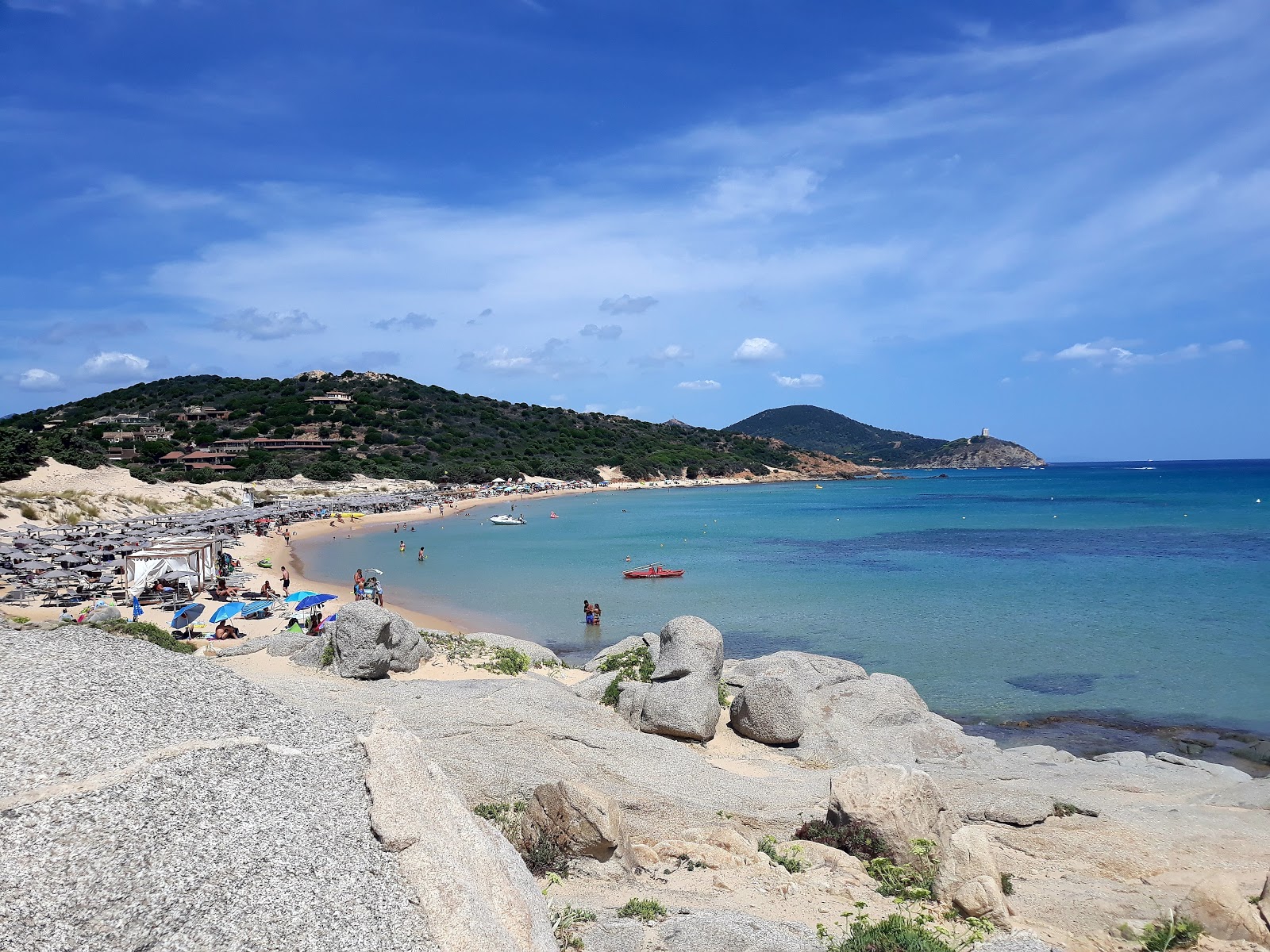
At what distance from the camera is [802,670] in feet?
58.1

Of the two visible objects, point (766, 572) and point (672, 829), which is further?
point (766, 572)

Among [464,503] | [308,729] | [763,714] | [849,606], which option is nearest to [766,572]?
[849,606]

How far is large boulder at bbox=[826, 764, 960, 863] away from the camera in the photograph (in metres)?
8.92

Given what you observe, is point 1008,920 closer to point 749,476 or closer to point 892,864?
point 892,864

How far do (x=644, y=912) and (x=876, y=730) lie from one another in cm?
872

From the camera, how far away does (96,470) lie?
5916cm

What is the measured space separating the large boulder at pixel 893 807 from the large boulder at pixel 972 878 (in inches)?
16.5

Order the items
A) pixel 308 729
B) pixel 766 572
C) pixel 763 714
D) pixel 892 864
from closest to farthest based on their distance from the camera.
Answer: pixel 308 729 < pixel 892 864 < pixel 763 714 < pixel 766 572

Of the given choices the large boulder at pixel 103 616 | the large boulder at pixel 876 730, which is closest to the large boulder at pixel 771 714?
the large boulder at pixel 876 730

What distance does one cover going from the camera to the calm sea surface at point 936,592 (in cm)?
2020

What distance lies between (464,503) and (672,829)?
75651 mm

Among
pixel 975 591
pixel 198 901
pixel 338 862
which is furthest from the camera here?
pixel 975 591

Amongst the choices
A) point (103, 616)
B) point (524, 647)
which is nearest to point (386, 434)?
point (103, 616)

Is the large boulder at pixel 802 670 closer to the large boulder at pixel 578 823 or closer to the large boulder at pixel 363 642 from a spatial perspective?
the large boulder at pixel 363 642
